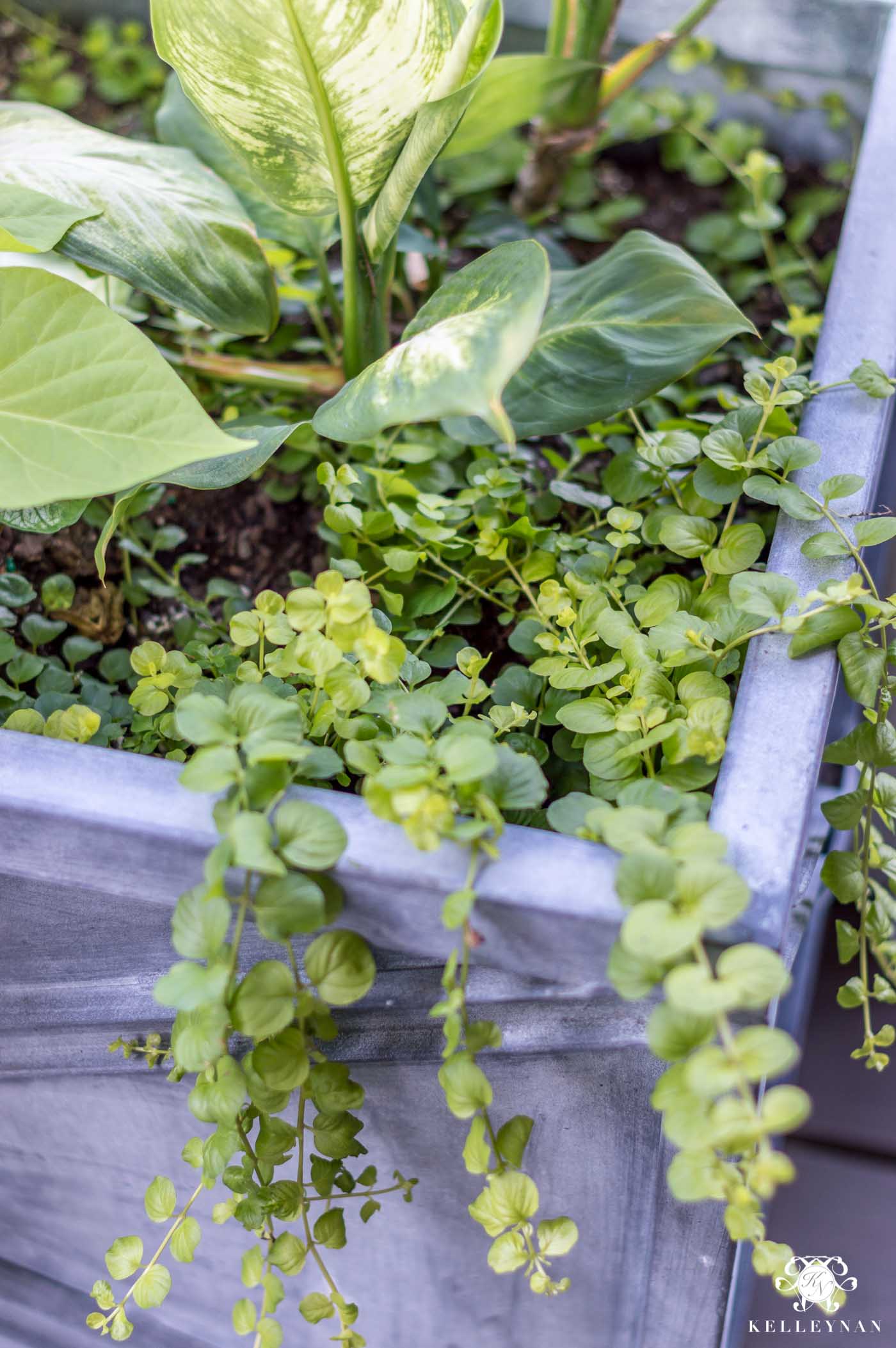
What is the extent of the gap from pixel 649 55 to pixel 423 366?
55cm

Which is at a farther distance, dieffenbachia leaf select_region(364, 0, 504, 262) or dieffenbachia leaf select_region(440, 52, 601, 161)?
dieffenbachia leaf select_region(440, 52, 601, 161)

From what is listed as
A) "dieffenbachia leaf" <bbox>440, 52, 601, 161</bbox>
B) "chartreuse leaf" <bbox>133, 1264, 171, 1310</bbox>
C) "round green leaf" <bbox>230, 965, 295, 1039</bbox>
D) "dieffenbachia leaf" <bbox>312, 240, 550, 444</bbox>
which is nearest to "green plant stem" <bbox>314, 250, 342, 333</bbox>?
"dieffenbachia leaf" <bbox>440, 52, 601, 161</bbox>

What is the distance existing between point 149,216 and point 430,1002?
476mm

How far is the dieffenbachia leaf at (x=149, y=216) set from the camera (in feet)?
1.89

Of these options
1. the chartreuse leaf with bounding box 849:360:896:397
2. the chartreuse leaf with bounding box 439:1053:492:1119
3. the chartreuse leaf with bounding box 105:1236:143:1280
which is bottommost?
the chartreuse leaf with bounding box 105:1236:143:1280

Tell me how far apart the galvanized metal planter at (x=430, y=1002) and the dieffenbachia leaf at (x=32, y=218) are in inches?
10.2

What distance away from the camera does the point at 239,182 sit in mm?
758

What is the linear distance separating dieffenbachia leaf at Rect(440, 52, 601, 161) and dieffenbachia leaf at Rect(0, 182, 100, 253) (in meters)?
0.29

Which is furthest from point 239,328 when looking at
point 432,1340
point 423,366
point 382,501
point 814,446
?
point 432,1340

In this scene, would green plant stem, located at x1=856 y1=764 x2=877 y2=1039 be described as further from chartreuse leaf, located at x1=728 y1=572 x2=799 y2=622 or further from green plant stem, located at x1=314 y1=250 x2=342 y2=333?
green plant stem, located at x1=314 y1=250 x2=342 y2=333

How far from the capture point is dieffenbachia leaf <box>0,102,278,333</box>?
0.58 meters

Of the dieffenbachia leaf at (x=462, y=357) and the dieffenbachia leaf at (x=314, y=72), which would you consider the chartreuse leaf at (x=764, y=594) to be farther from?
the dieffenbachia leaf at (x=314, y=72)

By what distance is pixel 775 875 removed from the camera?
0.39 metres

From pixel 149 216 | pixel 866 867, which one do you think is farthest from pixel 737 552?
pixel 149 216
